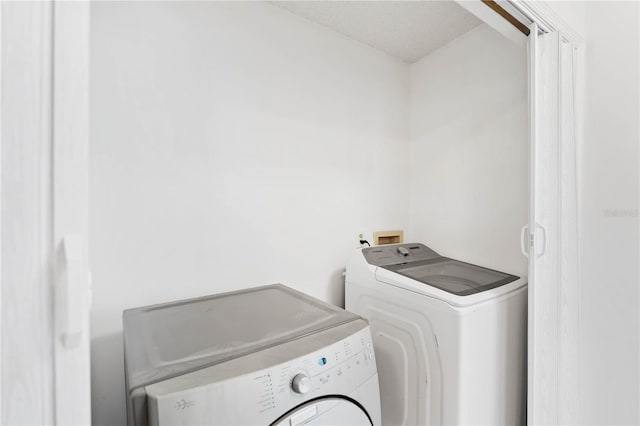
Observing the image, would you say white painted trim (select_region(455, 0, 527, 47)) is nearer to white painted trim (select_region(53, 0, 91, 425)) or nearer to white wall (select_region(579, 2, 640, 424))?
white wall (select_region(579, 2, 640, 424))

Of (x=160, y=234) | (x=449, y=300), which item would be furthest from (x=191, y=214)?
(x=449, y=300)

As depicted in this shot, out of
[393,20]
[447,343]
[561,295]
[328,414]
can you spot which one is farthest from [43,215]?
[393,20]

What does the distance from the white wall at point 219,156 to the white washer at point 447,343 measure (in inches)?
19.7

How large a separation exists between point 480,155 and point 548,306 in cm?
91

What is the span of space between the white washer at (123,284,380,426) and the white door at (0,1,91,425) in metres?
0.32

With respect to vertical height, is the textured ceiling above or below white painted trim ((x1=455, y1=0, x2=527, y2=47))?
above

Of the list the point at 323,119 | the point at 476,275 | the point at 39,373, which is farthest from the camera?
the point at 323,119

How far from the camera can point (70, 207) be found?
396 millimetres

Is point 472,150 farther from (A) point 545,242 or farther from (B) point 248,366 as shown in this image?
(B) point 248,366

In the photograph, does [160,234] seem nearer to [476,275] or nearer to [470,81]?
[476,275]

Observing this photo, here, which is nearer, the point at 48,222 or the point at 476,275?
the point at 48,222

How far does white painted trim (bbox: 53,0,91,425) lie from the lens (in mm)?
381

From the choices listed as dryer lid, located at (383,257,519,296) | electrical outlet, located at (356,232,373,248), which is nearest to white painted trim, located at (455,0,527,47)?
dryer lid, located at (383,257,519,296)

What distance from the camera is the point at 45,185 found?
1.25 ft
